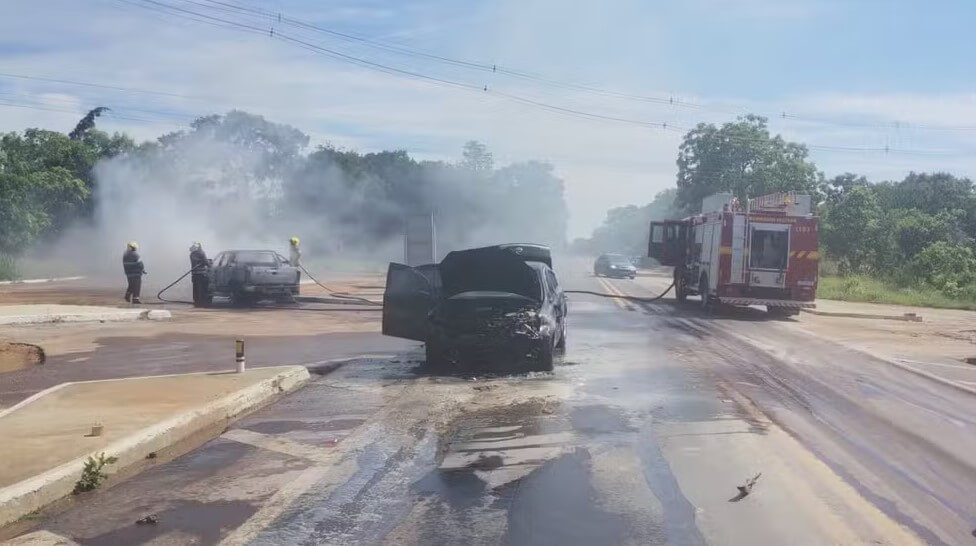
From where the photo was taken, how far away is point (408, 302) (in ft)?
41.0

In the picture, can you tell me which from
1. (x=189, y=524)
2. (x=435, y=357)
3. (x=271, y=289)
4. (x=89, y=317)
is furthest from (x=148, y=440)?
(x=271, y=289)

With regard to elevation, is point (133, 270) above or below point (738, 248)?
below

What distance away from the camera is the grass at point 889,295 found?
3039 centimetres

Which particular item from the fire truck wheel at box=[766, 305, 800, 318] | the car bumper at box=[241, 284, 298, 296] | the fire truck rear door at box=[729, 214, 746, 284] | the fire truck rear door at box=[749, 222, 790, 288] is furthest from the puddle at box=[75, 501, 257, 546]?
the fire truck wheel at box=[766, 305, 800, 318]

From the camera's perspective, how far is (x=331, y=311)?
22.1 m

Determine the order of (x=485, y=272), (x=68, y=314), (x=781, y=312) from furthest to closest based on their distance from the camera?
(x=781, y=312)
(x=68, y=314)
(x=485, y=272)

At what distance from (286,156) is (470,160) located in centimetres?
1358

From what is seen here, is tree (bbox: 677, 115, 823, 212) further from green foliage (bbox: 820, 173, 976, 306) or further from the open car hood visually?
the open car hood

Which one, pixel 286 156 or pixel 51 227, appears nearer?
pixel 51 227

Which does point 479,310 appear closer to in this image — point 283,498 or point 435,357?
point 435,357

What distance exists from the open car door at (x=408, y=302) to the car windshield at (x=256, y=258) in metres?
11.2

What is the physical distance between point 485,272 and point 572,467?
20.2 ft

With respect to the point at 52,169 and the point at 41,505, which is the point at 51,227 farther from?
the point at 41,505

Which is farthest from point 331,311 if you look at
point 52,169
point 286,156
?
point 286,156
